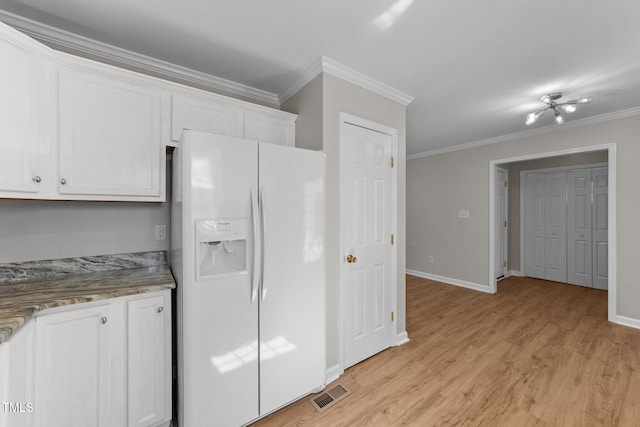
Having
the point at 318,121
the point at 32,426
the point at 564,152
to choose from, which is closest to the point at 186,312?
the point at 32,426

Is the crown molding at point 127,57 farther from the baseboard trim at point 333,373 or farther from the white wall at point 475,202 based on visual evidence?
the white wall at point 475,202

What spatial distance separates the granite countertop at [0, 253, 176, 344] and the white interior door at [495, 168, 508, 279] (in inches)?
208

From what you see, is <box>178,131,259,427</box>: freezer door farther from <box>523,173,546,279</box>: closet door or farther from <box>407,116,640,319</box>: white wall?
<box>523,173,546,279</box>: closet door

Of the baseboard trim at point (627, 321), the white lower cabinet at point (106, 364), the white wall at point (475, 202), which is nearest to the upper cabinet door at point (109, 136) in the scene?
the white lower cabinet at point (106, 364)

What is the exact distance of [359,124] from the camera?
2.32 meters

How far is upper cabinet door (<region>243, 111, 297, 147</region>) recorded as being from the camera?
2.15 metres

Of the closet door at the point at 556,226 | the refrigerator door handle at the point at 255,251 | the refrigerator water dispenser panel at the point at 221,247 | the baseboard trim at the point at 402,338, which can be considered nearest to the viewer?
the refrigerator water dispenser panel at the point at 221,247

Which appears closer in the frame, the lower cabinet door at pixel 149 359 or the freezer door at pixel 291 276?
the lower cabinet door at pixel 149 359

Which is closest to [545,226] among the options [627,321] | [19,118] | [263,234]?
[627,321]

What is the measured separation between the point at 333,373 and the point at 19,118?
2.58 metres

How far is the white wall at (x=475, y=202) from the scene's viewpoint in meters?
3.03

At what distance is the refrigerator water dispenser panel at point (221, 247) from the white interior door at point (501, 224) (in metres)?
4.85

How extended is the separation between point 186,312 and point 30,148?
48.4 inches

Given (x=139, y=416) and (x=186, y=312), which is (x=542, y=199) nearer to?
→ (x=186, y=312)
